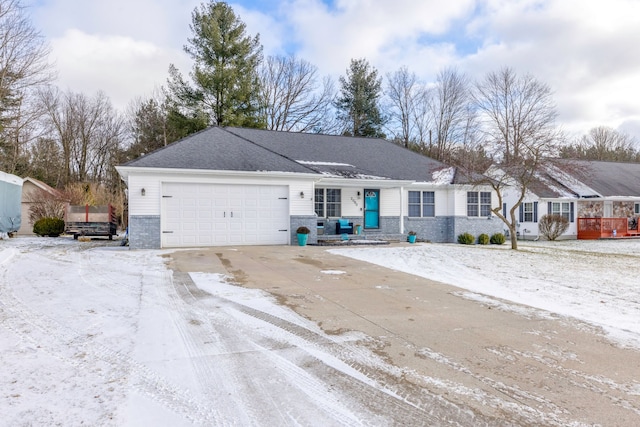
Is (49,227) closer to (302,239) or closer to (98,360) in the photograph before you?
(302,239)

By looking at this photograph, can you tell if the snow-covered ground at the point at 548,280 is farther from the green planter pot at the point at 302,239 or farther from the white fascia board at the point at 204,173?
the white fascia board at the point at 204,173

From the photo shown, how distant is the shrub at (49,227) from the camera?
19875 mm

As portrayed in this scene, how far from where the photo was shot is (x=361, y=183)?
1608 cm

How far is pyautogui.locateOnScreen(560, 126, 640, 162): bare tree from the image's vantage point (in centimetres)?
3947

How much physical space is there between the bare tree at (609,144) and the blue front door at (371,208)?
32747mm

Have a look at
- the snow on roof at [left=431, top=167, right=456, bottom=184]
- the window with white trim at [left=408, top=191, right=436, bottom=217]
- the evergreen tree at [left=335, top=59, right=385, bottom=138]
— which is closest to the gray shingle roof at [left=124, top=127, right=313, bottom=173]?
the window with white trim at [left=408, top=191, right=436, bottom=217]

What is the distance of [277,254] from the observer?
36.5 ft

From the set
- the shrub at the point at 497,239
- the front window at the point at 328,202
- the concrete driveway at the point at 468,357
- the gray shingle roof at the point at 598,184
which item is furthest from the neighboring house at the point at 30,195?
the gray shingle roof at the point at 598,184

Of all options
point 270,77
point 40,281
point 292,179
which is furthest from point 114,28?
point 270,77

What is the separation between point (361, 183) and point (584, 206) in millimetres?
16155

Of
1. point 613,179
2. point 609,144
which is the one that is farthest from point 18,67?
point 609,144

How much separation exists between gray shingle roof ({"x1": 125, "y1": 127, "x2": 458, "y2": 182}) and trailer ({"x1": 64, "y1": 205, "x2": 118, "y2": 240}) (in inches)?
247

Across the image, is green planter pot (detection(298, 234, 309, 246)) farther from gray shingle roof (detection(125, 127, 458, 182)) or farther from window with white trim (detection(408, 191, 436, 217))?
window with white trim (detection(408, 191, 436, 217))

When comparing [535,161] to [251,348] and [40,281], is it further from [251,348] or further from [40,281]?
[40,281]
